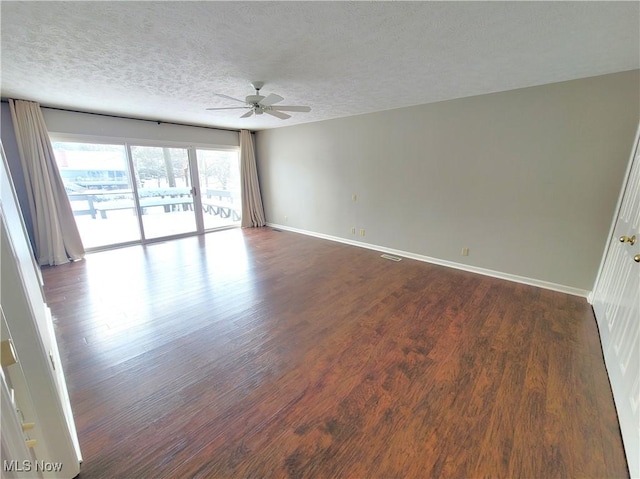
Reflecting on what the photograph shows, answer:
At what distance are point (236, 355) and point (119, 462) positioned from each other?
869 millimetres

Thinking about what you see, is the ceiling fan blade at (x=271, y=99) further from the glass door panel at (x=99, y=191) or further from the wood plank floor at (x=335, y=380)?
the glass door panel at (x=99, y=191)

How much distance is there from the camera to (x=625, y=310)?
1.83m

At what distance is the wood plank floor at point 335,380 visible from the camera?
1.35 m

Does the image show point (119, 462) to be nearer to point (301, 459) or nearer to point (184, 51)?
point (301, 459)

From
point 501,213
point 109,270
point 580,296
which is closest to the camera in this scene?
point 580,296

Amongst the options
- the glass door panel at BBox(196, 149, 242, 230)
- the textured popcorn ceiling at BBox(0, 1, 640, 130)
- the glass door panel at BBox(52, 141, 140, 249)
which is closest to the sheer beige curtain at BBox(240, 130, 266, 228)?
the glass door panel at BBox(196, 149, 242, 230)

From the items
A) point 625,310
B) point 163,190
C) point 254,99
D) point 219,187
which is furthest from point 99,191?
→ point 625,310

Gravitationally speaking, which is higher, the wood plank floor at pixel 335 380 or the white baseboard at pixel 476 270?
the white baseboard at pixel 476 270

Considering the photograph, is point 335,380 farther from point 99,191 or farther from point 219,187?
point 219,187

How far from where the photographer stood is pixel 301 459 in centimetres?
135

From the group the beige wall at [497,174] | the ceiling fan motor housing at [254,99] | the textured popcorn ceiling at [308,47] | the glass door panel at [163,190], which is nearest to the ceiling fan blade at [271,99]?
the ceiling fan motor housing at [254,99]

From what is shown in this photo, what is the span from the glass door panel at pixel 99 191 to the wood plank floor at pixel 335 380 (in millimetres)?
1563

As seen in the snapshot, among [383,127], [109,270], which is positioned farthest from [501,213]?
[109,270]

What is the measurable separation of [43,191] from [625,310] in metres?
6.66
